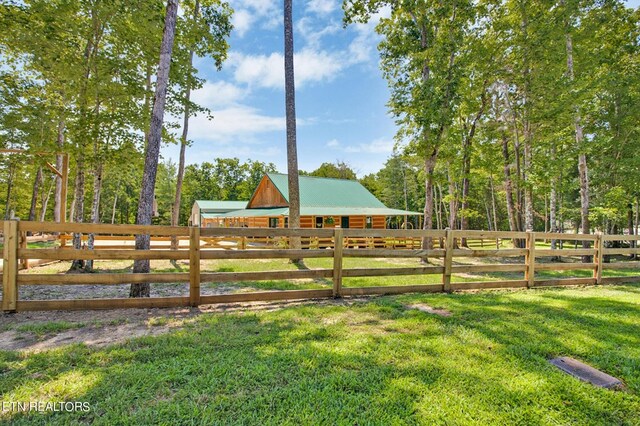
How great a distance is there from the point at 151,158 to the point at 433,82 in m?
9.57

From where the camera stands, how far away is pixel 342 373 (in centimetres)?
254

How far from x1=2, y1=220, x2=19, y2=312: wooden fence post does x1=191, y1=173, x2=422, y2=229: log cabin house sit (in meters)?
15.3

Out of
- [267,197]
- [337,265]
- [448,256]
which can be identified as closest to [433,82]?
[448,256]

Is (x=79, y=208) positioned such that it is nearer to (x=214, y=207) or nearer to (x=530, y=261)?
(x=530, y=261)

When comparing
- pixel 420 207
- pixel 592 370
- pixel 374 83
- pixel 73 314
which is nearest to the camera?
pixel 592 370

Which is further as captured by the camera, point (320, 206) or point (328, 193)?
point (328, 193)

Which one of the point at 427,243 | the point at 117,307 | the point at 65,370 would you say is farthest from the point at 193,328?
the point at 427,243

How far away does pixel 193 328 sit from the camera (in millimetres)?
3631

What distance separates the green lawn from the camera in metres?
2.04

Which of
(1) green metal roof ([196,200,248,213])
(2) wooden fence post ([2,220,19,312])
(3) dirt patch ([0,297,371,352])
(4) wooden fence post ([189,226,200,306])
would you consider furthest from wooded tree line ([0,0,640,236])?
(1) green metal roof ([196,200,248,213])

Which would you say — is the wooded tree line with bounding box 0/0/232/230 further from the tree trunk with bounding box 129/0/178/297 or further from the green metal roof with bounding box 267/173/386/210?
the green metal roof with bounding box 267/173/386/210

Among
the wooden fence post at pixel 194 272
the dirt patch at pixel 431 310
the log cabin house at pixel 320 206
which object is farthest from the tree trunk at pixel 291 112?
the log cabin house at pixel 320 206

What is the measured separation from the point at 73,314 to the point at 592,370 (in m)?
6.15

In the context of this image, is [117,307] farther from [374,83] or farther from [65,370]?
[374,83]
